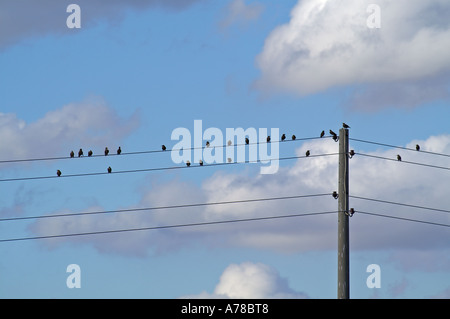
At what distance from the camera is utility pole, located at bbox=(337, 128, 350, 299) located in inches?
1757

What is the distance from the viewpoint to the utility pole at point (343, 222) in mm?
44625

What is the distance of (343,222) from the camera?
45.2 m
